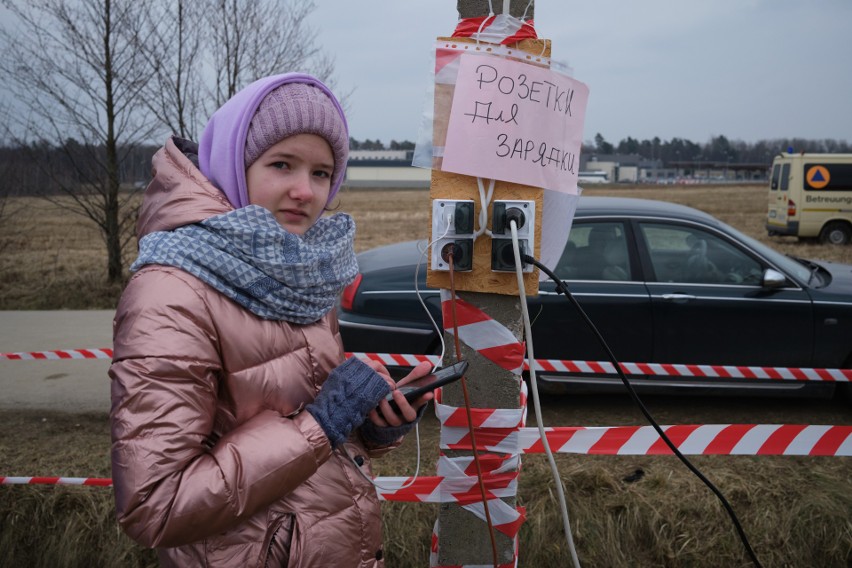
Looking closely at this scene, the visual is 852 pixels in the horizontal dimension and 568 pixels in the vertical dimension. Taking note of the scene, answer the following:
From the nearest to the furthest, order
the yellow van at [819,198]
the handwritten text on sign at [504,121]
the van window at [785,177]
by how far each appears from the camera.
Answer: the handwritten text on sign at [504,121], the yellow van at [819,198], the van window at [785,177]

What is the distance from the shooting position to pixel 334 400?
1.46 metres

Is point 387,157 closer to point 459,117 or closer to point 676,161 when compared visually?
point 676,161

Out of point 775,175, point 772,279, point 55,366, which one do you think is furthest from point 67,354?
point 775,175

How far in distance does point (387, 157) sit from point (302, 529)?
110 m

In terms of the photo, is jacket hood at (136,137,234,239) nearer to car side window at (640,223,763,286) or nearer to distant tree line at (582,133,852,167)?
car side window at (640,223,763,286)

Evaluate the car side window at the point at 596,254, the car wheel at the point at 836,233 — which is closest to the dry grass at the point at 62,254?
the car wheel at the point at 836,233

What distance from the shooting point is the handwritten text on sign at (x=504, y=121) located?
205 centimetres

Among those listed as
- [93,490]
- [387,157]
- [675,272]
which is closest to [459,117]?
[93,490]

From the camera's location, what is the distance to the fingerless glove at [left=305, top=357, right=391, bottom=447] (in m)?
1.44

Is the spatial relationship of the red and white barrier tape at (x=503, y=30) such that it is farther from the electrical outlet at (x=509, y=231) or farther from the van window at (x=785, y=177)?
the van window at (x=785, y=177)

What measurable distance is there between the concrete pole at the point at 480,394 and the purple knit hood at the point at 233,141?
2.83 feet

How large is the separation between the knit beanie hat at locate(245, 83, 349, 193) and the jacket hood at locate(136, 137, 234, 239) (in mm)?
115

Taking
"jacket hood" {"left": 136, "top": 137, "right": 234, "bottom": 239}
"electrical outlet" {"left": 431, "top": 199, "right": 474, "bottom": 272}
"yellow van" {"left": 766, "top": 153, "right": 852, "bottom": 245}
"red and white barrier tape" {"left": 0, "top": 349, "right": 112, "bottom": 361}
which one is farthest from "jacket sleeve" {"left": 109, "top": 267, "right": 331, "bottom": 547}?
"yellow van" {"left": 766, "top": 153, "right": 852, "bottom": 245}

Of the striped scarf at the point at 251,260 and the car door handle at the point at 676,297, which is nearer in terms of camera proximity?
the striped scarf at the point at 251,260
